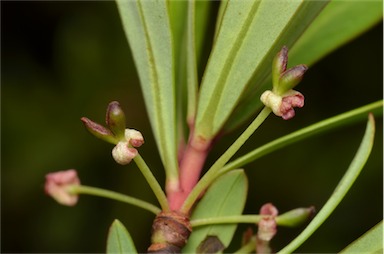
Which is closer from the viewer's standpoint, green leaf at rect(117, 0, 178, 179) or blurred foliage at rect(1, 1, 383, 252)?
green leaf at rect(117, 0, 178, 179)

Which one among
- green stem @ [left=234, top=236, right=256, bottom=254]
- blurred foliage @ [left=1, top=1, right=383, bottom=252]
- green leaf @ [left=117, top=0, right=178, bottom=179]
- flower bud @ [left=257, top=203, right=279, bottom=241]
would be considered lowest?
green stem @ [left=234, top=236, right=256, bottom=254]

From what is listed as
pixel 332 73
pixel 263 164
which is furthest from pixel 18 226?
pixel 332 73

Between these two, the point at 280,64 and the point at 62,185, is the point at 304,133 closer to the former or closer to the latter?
the point at 280,64

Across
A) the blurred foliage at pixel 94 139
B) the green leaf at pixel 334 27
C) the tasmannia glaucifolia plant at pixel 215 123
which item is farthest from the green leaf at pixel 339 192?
the blurred foliage at pixel 94 139

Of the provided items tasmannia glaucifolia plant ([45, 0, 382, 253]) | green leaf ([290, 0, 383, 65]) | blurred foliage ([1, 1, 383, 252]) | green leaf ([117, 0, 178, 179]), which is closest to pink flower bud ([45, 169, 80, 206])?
tasmannia glaucifolia plant ([45, 0, 382, 253])

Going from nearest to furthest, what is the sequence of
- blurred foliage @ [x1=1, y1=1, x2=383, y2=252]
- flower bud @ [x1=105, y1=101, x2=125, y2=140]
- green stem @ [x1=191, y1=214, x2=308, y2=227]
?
flower bud @ [x1=105, y1=101, x2=125, y2=140]
green stem @ [x1=191, y1=214, x2=308, y2=227]
blurred foliage @ [x1=1, y1=1, x2=383, y2=252]

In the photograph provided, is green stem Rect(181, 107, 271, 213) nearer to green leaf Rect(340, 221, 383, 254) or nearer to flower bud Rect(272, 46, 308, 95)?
flower bud Rect(272, 46, 308, 95)

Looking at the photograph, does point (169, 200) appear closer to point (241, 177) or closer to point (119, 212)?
point (241, 177)
